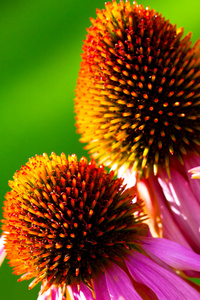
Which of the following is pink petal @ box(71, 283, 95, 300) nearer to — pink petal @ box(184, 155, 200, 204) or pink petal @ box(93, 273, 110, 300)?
pink petal @ box(93, 273, 110, 300)

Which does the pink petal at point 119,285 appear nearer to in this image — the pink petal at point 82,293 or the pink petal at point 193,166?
the pink petal at point 82,293

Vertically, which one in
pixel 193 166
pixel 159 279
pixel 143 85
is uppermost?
pixel 143 85

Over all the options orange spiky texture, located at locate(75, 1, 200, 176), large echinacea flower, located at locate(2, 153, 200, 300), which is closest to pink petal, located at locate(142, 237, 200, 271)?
large echinacea flower, located at locate(2, 153, 200, 300)

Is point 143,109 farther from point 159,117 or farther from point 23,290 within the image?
point 23,290

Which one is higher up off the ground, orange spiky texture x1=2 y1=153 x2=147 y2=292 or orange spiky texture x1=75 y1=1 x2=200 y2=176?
orange spiky texture x1=75 y1=1 x2=200 y2=176

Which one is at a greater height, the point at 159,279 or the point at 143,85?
the point at 143,85

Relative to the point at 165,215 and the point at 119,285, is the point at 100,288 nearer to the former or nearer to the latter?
the point at 119,285

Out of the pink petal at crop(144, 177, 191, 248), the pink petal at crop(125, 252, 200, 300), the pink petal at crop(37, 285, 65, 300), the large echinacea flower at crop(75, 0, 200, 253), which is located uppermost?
the large echinacea flower at crop(75, 0, 200, 253)

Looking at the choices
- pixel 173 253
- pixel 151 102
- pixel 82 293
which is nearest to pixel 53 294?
pixel 82 293
